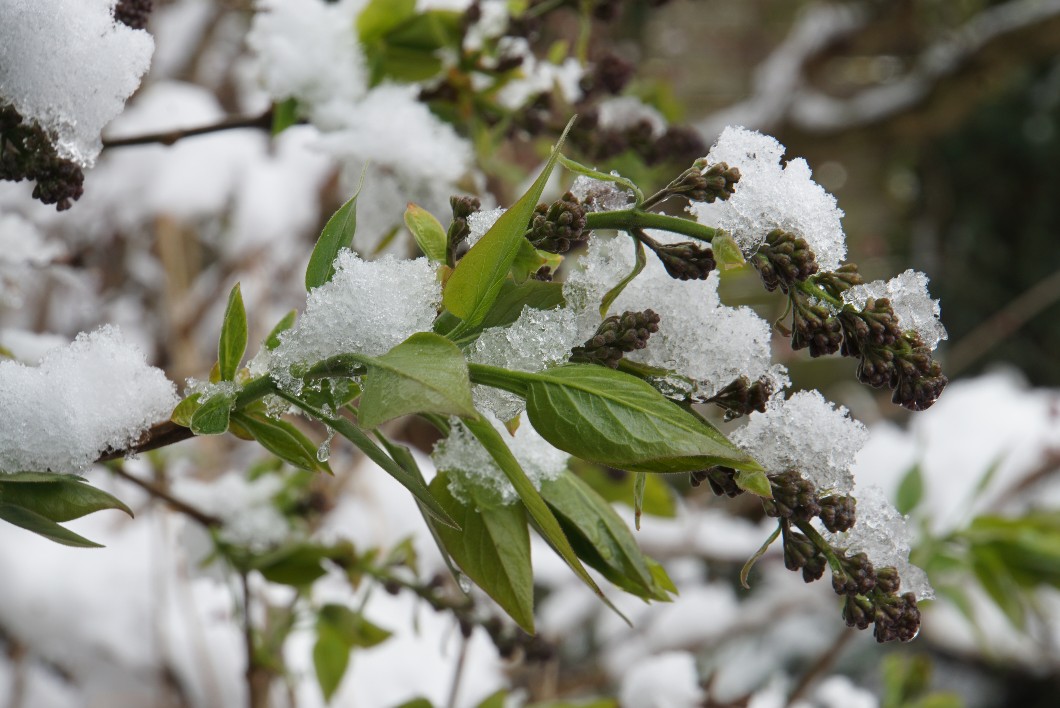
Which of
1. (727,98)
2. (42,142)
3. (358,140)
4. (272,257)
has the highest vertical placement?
(727,98)

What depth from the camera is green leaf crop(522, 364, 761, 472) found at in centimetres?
28

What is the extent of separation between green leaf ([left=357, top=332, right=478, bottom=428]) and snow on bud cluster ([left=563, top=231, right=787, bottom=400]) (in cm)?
7

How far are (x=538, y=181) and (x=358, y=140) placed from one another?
0.33m

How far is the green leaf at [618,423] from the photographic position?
0.93 ft

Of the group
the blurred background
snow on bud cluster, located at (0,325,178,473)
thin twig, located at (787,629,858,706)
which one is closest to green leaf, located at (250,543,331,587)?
the blurred background

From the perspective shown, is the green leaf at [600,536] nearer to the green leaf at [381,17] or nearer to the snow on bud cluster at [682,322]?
the snow on bud cluster at [682,322]

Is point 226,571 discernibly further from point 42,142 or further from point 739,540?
point 739,540

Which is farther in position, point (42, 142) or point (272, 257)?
point (272, 257)

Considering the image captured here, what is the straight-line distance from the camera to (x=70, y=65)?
38cm

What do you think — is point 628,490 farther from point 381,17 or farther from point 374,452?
point 374,452

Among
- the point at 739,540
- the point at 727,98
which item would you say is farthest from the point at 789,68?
the point at 727,98

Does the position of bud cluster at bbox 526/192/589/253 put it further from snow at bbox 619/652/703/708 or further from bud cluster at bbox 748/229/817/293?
snow at bbox 619/652/703/708

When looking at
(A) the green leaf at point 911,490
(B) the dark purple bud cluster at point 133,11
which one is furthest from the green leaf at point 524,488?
(A) the green leaf at point 911,490

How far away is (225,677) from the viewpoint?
96 centimetres
